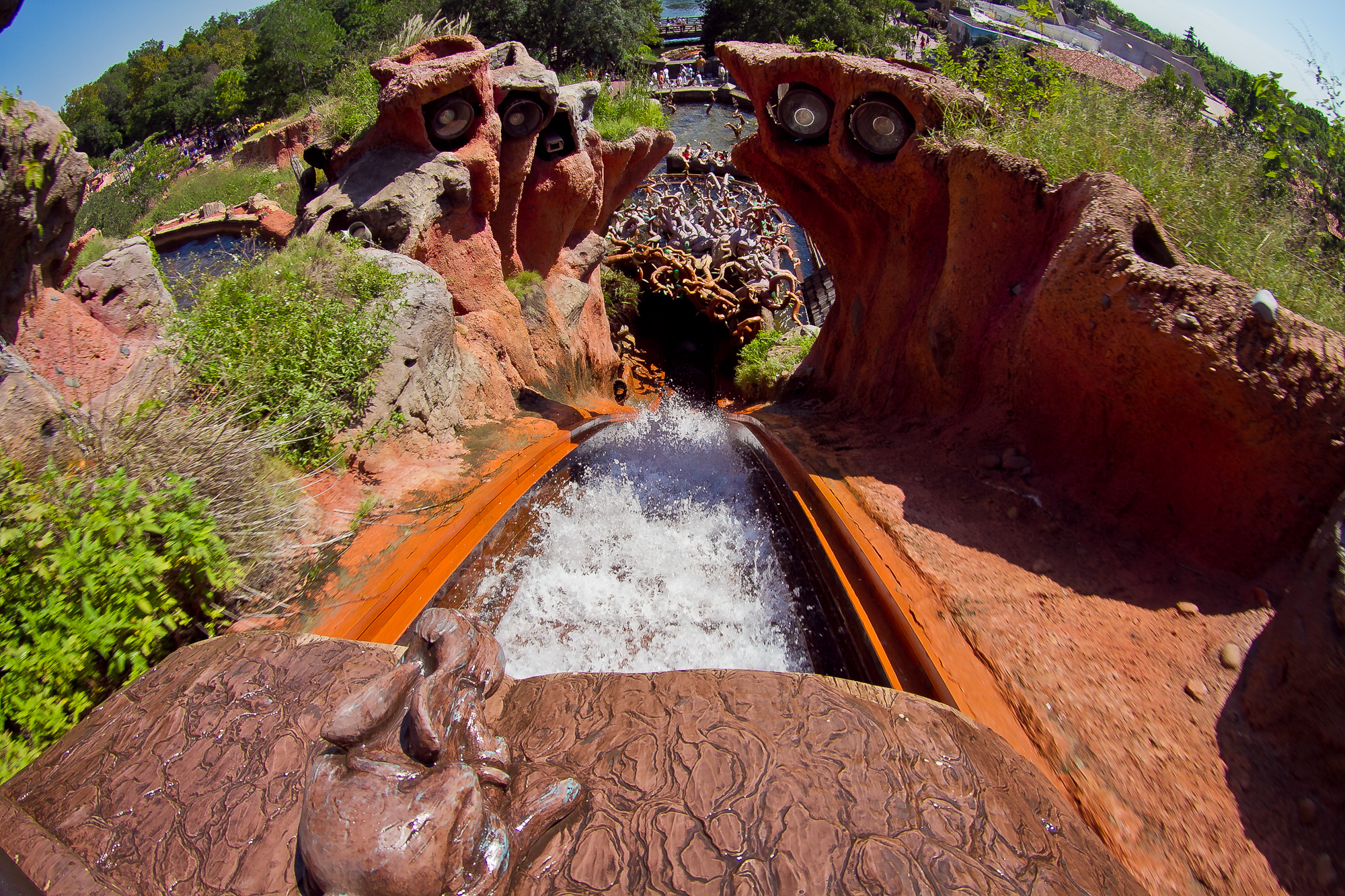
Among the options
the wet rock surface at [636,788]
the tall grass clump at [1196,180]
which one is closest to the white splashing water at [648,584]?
the wet rock surface at [636,788]

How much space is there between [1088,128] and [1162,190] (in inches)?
31.3

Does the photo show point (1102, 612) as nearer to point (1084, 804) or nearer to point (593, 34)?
point (1084, 804)

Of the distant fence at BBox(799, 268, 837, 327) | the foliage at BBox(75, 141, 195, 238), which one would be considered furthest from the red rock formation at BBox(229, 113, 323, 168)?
the distant fence at BBox(799, 268, 837, 327)

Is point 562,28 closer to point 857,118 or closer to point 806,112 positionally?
point 806,112

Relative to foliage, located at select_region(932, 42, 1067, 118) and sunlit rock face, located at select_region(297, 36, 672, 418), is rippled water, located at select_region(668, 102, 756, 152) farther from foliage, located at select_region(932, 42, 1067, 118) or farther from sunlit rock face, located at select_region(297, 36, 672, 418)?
foliage, located at select_region(932, 42, 1067, 118)

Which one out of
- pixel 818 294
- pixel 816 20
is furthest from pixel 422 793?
pixel 816 20

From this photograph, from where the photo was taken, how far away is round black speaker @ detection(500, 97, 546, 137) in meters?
7.55

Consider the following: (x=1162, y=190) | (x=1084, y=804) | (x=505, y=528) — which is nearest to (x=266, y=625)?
(x=505, y=528)

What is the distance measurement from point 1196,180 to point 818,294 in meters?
11.4

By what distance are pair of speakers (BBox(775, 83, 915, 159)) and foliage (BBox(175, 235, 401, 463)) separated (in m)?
3.96

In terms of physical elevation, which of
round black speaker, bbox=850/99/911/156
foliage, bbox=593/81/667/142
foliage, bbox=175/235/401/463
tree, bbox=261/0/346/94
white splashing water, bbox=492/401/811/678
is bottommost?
white splashing water, bbox=492/401/811/678

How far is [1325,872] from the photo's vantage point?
170cm

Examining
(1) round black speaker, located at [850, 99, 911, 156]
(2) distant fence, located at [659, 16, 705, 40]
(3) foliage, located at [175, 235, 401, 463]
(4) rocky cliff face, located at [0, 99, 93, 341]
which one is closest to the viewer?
(4) rocky cliff face, located at [0, 99, 93, 341]

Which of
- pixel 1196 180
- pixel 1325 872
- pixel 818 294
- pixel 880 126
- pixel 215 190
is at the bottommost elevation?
pixel 818 294
